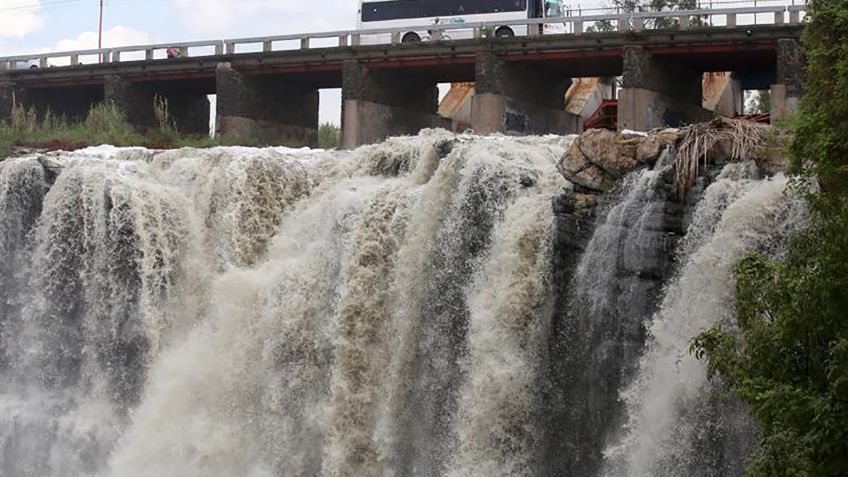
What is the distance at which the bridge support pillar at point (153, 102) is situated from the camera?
36.2 metres

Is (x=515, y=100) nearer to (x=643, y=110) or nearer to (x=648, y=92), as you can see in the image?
(x=643, y=110)

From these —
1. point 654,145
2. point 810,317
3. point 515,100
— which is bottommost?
point 810,317

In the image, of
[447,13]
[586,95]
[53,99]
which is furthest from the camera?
[53,99]

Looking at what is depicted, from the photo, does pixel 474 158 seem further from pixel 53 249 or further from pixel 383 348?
pixel 53 249

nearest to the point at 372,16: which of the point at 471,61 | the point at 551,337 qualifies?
the point at 471,61

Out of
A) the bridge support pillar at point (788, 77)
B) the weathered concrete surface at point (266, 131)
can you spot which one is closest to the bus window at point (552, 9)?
the weathered concrete surface at point (266, 131)

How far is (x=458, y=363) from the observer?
18328 mm

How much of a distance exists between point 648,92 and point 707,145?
12.0m

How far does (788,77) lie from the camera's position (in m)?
26.0

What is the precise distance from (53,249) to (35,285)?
0.82 metres

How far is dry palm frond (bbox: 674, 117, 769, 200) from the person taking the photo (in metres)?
16.4

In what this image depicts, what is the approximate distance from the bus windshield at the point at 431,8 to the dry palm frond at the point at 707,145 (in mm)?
18583

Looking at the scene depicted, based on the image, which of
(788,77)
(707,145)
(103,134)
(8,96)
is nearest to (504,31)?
(788,77)

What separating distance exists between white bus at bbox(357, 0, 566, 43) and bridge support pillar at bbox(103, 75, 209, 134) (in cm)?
560
